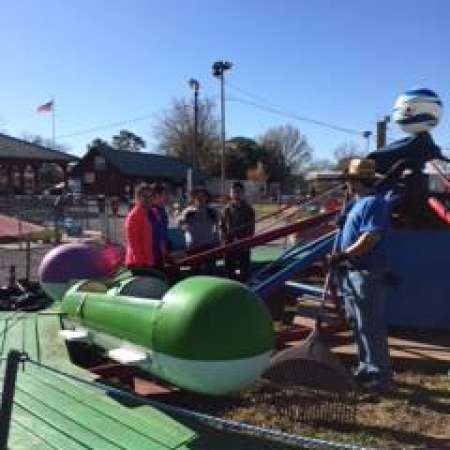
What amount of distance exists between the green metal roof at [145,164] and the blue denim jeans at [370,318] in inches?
2673

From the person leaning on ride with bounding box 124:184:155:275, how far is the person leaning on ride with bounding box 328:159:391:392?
220cm

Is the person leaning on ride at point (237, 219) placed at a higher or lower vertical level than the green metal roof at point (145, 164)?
lower

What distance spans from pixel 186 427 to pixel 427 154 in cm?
449

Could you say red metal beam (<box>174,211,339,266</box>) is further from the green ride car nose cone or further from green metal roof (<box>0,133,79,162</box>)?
green metal roof (<box>0,133,79,162</box>)

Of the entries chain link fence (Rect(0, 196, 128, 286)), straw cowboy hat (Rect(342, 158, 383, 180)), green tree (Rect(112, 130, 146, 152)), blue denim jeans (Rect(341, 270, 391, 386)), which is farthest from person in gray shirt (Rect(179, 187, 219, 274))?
green tree (Rect(112, 130, 146, 152))

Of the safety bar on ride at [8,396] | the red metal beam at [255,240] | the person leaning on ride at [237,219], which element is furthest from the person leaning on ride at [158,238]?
the safety bar on ride at [8,396]

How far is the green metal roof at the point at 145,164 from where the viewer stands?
246 feet

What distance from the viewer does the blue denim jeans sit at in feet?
21.3

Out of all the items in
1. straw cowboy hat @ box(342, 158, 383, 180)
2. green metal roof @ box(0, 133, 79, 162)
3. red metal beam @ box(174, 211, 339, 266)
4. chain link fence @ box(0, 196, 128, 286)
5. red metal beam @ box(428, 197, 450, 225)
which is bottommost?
chain link fence @ box(0, 196, 128, 286)

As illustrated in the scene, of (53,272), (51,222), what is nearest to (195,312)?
(53,272)

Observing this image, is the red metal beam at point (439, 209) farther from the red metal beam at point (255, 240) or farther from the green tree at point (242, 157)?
the green tree at point (242, 157)

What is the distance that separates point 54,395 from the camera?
246 inches

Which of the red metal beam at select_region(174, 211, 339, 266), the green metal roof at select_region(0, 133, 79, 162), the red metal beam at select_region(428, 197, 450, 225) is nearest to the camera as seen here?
the red metal beam at select_region(428, 197, 450, 225)

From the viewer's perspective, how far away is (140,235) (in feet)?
27.0
